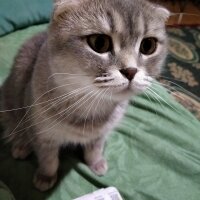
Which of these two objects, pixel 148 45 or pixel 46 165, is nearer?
pixel 148 45

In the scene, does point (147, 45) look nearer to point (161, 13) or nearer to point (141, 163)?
point (161, 13)

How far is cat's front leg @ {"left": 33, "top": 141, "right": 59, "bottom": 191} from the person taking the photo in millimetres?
1010

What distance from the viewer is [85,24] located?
2.57ft

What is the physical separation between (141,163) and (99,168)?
155mm

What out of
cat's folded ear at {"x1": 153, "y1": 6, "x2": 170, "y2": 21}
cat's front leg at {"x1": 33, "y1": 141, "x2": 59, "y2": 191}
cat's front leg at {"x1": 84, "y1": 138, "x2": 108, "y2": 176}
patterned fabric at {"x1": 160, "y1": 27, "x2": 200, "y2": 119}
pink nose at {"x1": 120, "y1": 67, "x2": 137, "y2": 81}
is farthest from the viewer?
patterned fabric at {"x1": 160, "y1": 27, "x2": 200, "y2": 119}

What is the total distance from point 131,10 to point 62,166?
0.59 meters

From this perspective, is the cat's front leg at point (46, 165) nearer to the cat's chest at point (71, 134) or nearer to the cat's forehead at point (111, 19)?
the cat's chest at point (71, 134)

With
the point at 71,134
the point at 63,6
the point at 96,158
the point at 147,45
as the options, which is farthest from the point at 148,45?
the point at 96,158

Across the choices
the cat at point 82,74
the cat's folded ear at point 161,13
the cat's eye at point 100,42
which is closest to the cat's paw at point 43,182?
the cat at point 82,74

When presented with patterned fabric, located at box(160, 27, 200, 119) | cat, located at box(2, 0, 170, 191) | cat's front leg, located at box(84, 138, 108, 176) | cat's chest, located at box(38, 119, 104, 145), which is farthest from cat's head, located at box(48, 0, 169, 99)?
patterned fabric, located at box(160, 27, 200, 119)

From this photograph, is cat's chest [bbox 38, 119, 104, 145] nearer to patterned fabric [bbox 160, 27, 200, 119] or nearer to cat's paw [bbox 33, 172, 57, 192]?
cat's paw [bbox 33, 172, 57, 192]

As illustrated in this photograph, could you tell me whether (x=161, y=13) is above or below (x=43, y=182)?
above

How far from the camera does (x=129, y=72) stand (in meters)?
0.74

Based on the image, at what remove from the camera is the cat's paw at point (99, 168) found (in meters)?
1.14
